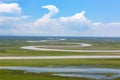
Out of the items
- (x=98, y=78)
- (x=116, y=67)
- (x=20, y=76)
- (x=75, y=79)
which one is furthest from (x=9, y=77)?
(x=116, y=67)

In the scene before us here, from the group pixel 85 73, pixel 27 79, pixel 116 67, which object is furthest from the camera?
pixel 116 67

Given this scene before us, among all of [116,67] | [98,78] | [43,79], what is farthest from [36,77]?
[116,67]

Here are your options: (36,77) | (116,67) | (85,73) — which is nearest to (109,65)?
(116,67)

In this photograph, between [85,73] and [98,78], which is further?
[85,73]

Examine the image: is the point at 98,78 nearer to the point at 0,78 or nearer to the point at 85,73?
the point at 85,73

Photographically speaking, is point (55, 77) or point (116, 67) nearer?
point (55, 77)

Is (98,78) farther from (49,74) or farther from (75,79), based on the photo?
(49,74)

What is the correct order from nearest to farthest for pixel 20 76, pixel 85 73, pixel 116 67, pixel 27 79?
1. pixel 27 79
2. pixel 20 76
3. pixel 85 73
4. pixel 116 67

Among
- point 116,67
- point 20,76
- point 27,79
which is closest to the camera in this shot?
point 27,79

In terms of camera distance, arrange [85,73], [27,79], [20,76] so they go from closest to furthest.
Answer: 1. [27,79]
2. [20,76]
3. [85,73]
